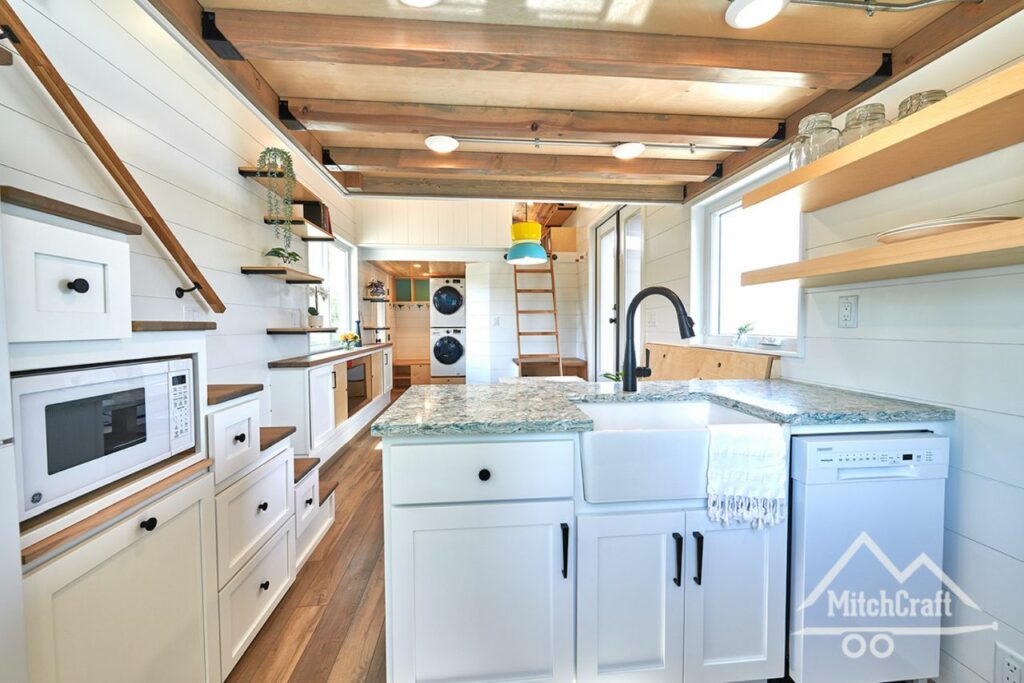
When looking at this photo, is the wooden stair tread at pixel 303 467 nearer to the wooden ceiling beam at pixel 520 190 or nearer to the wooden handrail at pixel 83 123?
the wooden handrail at pixel 83 123

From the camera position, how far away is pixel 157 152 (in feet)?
5.36

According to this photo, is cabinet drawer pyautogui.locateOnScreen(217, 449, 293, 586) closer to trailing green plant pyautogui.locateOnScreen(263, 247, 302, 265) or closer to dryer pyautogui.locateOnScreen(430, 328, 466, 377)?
trailing green plant pyautogui.locateOnScreen(263, 247, 302, 265)

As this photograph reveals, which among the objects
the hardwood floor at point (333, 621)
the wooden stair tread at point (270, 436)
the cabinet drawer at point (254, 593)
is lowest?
the hardwood floor at point (333, 621)

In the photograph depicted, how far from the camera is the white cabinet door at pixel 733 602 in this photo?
3.74ft

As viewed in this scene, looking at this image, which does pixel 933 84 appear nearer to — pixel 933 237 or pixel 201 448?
pixel 933 237

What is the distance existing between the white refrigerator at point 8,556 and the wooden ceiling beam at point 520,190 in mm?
2286

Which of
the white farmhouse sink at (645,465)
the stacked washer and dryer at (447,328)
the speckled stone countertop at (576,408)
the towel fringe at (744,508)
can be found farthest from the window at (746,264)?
the stacked washer and dryer at (447,328)

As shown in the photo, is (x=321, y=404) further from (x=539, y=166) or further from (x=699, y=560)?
(x=699, y=560)

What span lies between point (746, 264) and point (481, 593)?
7.74 feet

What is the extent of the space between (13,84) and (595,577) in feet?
7.01

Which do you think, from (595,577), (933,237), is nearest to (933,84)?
(933,237)

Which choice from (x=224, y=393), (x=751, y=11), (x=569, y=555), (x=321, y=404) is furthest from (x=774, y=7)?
(x=321, y=404)

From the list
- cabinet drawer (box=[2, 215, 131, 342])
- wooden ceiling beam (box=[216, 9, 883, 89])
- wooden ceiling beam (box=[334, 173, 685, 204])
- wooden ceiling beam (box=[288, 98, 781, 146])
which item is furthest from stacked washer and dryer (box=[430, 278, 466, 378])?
cabinet drawer (box=[2, 215, 131, 342])

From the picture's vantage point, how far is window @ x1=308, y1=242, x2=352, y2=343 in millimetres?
3371
